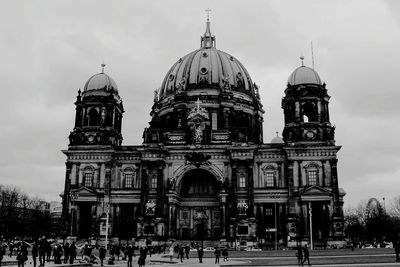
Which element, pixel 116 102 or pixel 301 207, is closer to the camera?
pixel 301 207

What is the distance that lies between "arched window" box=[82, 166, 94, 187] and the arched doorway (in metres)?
12.1

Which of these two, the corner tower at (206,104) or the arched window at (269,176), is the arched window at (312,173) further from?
the corner tower at (206,104)

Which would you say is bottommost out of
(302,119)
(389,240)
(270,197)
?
(389,240)

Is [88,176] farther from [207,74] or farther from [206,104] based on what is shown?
[207,74]

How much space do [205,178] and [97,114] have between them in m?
18.0

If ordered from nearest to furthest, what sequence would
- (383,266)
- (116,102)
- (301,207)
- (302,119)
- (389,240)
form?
(383,266), (301,207), (302,119), (116,102), (389,240)

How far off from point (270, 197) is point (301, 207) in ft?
14.0

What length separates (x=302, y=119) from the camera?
225ft

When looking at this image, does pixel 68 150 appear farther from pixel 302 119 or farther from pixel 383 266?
pixel 383 266

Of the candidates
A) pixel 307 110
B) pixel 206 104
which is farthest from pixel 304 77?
pixel 206 104

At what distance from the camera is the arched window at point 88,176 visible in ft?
224

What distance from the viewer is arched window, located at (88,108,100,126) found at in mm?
71375

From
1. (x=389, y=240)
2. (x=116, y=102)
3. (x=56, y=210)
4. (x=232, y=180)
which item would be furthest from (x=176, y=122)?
(x=56, y=210)

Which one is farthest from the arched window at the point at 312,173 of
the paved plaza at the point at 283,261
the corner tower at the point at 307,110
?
the paved plaza at the point at 283,261
